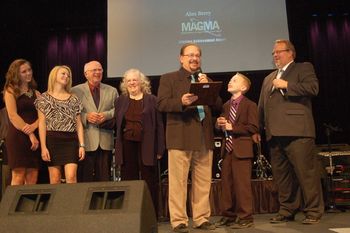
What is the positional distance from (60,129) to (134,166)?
0.73 meters

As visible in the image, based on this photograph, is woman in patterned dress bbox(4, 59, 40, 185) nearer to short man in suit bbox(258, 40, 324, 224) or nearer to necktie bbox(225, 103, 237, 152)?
necktie bbox(225, 103, 237, 152)

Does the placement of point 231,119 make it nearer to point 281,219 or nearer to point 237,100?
point 237,100

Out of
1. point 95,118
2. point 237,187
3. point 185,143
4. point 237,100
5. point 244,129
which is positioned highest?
point 237,100

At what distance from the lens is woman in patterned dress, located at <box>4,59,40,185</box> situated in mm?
3084

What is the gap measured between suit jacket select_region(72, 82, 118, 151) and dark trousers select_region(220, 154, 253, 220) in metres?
1.05

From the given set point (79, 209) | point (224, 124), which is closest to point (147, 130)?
point (224, 124)

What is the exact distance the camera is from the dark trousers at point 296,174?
332 centimetres

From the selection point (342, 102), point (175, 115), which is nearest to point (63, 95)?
point (175, 115)

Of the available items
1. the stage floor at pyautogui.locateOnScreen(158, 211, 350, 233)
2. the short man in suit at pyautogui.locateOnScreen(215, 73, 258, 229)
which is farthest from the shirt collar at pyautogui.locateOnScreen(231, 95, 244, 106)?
the stage floor at pyautogui.locateOnScreen(158, 211, 350, 233)

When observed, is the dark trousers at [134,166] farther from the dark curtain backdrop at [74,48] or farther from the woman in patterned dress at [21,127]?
the dark curtain backdrop at [74,48]

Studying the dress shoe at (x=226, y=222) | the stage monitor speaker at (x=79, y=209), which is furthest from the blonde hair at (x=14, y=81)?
the dress shoe at (x=226, y=222)

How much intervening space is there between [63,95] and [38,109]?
22 cm

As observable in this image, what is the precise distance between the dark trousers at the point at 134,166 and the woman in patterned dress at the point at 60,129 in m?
0.43

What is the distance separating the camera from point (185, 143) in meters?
3.14
